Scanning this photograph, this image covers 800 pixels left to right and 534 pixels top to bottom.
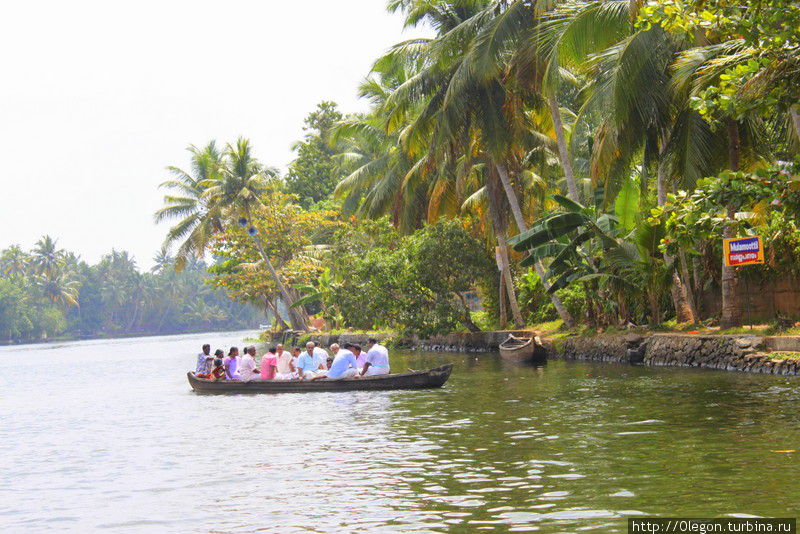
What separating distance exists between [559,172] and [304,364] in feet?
68.9

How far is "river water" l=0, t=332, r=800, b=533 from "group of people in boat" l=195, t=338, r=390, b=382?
0.85 meters

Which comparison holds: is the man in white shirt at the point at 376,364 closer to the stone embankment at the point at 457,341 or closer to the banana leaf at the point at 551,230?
the banana leaf at the point at 551,230

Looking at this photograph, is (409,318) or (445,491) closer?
(445,491)

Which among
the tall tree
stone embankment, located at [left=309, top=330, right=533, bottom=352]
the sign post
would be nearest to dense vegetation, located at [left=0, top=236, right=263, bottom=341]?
the tall tree

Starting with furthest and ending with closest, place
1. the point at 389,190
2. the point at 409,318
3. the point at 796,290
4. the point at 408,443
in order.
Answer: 1. the point at 389,190
2. the point at 409,318
3. the point at 796,290
4. the point at 408,443

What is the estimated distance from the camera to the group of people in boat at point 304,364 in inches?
840

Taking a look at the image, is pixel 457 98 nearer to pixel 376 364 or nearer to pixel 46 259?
pixel 376 364

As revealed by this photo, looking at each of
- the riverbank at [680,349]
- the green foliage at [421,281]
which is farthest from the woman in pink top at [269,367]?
the green foliage at [421,281]

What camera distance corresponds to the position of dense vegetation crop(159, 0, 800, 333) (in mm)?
11969

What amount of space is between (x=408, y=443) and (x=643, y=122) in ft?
38.3

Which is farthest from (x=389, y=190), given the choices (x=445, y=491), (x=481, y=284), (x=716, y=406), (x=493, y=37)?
(x=445, y=491)

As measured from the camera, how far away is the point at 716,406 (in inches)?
574

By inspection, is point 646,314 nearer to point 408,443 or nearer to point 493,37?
point 493,37

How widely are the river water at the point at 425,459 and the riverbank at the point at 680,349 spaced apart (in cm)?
80
